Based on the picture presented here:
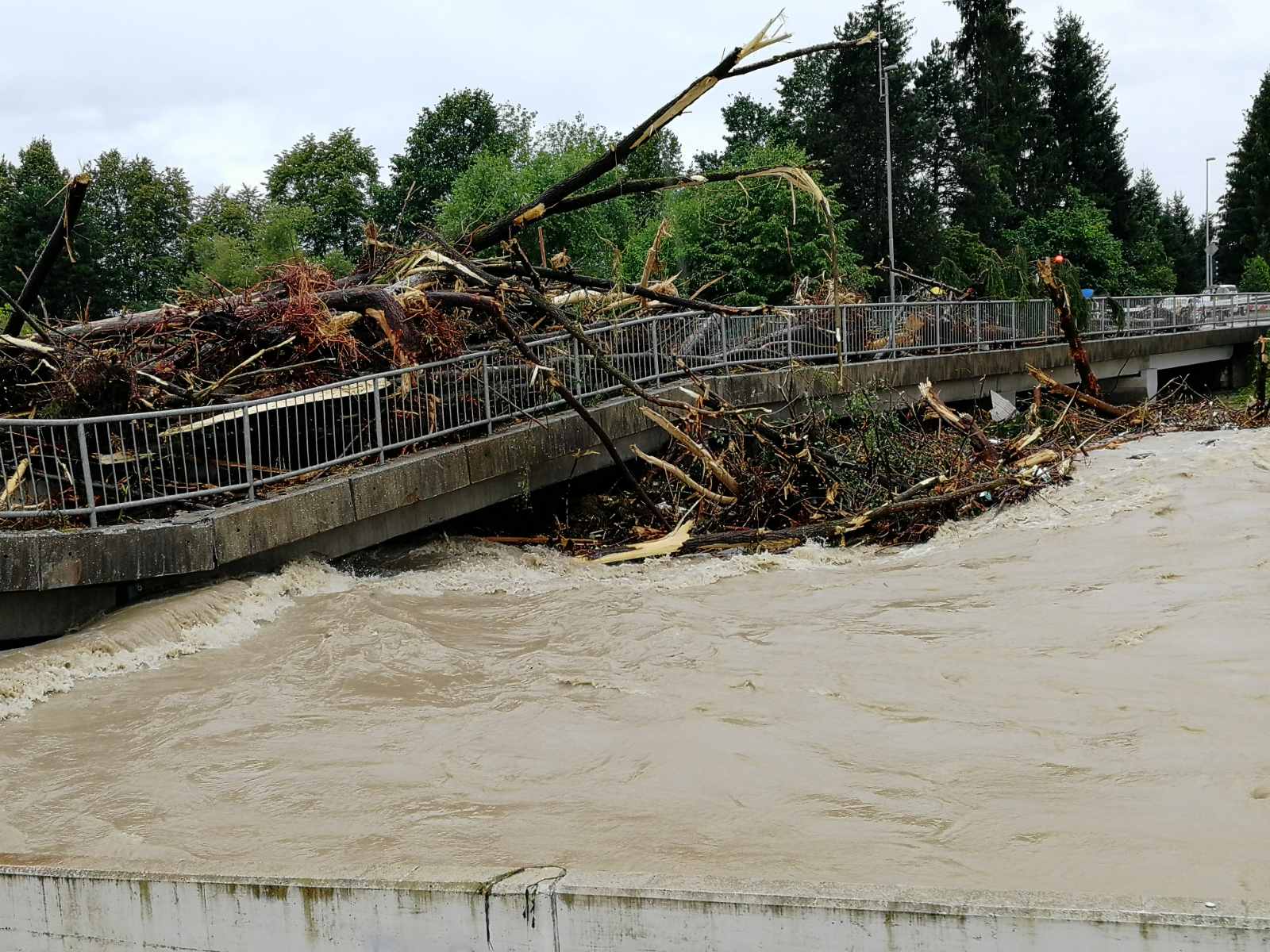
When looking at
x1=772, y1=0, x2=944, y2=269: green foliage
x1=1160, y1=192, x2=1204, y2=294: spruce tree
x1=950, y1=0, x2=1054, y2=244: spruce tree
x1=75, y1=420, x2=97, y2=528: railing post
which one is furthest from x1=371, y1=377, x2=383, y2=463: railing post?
x1=1160, y1=192, x2=1204, y2=294: spruce tree

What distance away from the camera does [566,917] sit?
3521 millimetres

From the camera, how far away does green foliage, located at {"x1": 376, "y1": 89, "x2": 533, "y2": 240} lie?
59.4 metres

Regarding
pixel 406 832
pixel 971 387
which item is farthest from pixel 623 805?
pixel 971 387

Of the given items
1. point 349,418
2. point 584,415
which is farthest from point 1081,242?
point 349,418

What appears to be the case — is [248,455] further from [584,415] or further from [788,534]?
[788,534]

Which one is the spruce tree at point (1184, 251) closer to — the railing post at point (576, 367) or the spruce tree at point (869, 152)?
the spruce tree at point (869, 152)

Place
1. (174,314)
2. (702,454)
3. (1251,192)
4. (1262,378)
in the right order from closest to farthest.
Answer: (174,314), (702,454), (1262,378), (1251,192)

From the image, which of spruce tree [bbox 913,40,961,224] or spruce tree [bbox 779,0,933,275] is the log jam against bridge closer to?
spruce tree [bbox 779,0,933,275]

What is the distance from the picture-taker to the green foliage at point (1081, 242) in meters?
54.4

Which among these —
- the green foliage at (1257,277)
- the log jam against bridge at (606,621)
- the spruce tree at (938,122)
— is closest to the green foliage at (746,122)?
the spruce tree at (938,122)

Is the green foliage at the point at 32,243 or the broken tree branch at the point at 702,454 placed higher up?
the green foliage at the point at 32,243

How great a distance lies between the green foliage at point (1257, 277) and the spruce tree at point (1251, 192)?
12.6 metres

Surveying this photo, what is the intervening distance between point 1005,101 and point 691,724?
61333 mm

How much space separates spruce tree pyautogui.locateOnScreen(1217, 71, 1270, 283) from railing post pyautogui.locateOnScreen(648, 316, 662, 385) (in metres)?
69.9
